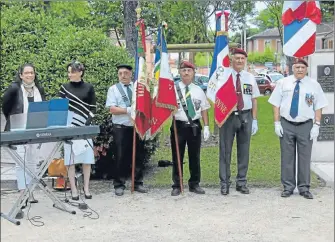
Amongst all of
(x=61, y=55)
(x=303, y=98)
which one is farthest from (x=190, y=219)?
(x=61, y=55)

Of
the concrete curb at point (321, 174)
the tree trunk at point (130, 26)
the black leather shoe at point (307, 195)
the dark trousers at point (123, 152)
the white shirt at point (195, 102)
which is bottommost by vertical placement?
the black leather shoe at point (307, 195)

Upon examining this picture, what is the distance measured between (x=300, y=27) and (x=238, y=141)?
230 centimetres

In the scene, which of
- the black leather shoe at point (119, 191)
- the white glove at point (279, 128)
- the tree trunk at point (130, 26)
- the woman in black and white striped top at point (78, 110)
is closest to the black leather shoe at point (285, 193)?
the white glove at point (279, 128)

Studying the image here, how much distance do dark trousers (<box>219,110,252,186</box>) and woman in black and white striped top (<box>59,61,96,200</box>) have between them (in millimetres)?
1732

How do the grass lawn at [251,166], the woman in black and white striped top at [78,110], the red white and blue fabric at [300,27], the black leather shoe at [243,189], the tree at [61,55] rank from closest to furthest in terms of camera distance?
the red white and blue fabric at [300,27] → the woman in black and white striped top at [78,110] → the black leather shoe at [243,189] → the tree at [61,55] → the grass lawn at [251,166]

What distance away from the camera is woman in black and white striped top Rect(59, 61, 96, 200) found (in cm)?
659

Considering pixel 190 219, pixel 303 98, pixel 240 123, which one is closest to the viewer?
pixel 190 219

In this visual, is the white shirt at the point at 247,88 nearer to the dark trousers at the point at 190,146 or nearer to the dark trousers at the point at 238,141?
the dark trousers at the point at 238,141

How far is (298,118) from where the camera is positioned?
6.85m

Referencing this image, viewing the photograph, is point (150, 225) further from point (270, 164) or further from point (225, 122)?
point (270, 164)

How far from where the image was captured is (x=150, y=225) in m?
5.67

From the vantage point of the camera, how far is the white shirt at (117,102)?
7016mm

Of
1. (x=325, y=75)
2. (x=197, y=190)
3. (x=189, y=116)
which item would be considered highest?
(x=325, y=75)

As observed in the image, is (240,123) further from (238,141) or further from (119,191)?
(119,191)
